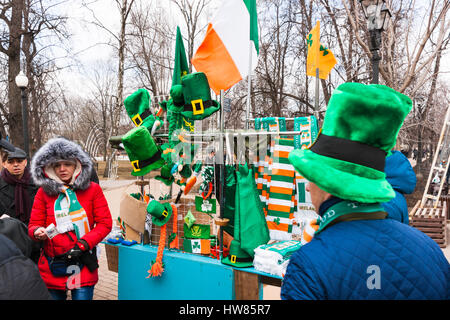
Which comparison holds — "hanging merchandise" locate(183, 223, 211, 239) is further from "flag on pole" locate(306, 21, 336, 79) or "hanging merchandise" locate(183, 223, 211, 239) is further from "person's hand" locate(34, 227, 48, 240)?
"flag on pole" locate(306, 21, 336, 79)

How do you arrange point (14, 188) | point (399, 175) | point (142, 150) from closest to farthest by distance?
point (399, 175) < point (142, 150) < point (14, 188)

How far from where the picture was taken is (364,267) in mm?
954

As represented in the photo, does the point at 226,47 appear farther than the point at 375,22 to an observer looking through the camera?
No

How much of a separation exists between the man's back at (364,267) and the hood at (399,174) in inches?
43.1

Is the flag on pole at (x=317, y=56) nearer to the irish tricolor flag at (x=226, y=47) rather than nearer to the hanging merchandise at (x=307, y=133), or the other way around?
the hanging merchandise at (x=307, y=133)

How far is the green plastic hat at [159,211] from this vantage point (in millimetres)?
2691

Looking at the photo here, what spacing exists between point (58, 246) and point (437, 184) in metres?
10.7

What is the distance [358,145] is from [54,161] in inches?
90.2

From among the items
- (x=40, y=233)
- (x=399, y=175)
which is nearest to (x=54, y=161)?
(x=40, y=233)

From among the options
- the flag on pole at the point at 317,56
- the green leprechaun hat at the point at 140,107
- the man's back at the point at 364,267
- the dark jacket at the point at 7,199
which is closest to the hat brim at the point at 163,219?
the green leprechaun hat at the point at 140,107

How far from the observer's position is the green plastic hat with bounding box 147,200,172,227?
2.69 meters

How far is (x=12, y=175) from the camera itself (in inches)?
122

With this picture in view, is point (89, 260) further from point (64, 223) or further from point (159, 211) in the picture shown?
point (159, 211)

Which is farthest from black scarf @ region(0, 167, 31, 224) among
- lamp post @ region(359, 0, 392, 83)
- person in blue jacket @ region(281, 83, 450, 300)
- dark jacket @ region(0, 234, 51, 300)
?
lamp post @ region(359, 0, 392, 83)
